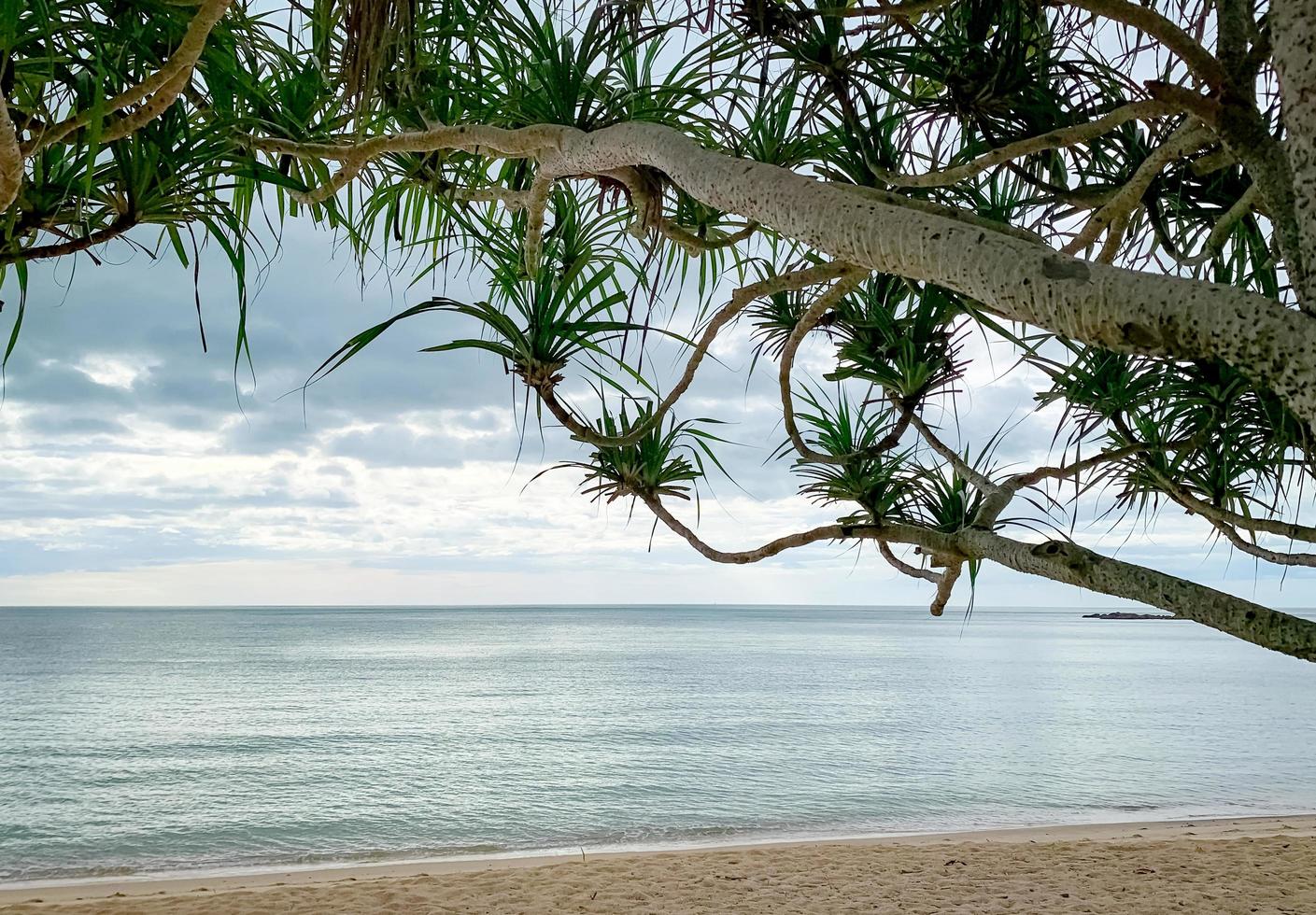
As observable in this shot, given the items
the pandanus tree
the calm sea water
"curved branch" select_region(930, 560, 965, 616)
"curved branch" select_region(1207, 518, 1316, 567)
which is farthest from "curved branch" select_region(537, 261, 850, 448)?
the calm sea water

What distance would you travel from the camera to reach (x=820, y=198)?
2.74 ft

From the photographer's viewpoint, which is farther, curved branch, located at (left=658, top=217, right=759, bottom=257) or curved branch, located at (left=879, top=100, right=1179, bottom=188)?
curved branch, located at (left=658, top=217, right=759, bottom=257)

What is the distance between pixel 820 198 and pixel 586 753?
15.0 m

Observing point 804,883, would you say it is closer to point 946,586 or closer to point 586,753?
point 946,586

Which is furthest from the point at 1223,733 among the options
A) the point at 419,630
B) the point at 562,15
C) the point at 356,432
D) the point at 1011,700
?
the point at 419,630

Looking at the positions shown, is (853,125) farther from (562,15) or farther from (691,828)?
(691,828)

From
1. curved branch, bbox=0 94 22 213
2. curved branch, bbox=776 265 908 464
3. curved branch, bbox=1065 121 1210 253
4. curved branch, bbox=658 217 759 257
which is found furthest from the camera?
curved branch, bbox=658 217 759 257

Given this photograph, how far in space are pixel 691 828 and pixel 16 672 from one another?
1136 inches

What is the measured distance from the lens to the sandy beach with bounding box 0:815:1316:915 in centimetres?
510

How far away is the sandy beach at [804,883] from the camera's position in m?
5.10

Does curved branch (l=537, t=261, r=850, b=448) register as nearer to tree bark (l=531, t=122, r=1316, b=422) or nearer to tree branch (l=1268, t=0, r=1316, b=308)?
tree bark (l=531, t=122, r=1316, b=422)

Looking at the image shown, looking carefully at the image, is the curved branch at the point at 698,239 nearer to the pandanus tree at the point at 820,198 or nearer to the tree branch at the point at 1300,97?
the pandanus tree at the point at 820,198

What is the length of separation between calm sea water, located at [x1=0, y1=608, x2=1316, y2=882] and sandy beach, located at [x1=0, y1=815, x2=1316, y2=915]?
2.06 meters

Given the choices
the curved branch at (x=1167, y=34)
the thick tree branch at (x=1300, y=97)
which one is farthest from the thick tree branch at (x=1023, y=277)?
the curved branch at (x=1167, y=34)
